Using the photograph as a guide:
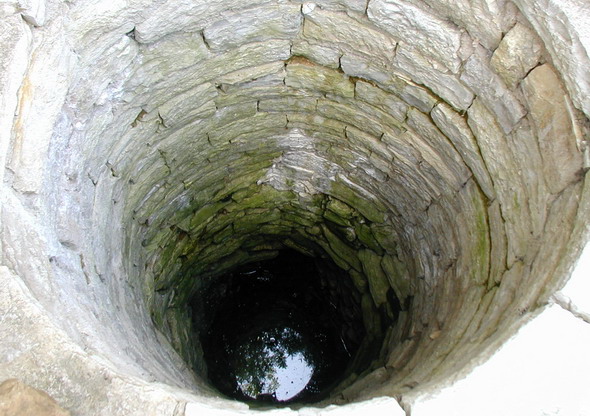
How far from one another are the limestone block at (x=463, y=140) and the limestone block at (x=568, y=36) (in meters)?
0.69

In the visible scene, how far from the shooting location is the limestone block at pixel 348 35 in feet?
8.18

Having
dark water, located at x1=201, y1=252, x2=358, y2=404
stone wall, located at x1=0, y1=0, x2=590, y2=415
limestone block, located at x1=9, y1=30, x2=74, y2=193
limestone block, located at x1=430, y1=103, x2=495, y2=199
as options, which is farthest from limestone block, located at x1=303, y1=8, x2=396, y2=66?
dark water, located at x1=201, y1=252, x2=358, y2=404

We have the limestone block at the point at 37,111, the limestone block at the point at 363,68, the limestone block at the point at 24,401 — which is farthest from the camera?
the limestone block at the point at 363,68

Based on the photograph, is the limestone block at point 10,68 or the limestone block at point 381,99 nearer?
the limestone block at point 10,68

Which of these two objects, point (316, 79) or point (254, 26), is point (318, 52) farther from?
point (254, 26)

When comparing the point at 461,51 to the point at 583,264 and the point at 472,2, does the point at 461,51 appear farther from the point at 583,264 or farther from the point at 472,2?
the point at 583,264

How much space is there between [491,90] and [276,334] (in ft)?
12.4

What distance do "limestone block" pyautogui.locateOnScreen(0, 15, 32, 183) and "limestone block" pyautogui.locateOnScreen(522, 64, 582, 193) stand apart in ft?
6.82

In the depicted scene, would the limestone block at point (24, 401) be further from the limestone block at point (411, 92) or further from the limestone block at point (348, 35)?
the limestone block at point (411, 92)

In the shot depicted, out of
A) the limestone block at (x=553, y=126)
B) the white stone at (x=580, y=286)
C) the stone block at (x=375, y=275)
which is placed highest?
the limestone block at (x=553, y=126)

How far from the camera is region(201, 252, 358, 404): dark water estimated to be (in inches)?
195

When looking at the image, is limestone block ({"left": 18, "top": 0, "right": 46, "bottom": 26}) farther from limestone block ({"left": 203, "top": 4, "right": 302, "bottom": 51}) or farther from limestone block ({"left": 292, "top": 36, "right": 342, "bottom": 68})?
limestone block ({"left": 292, "top": 36, "right": 342, "bottom": 68})

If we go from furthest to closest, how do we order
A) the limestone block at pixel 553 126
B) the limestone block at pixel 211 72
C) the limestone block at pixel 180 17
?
the limestone block at pixel 211 72
the limestone block at pixel 180 17
the limestone block at pixel 553 126

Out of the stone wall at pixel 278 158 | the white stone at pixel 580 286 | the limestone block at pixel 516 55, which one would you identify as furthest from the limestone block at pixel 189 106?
the white stone at pixel 580 286
